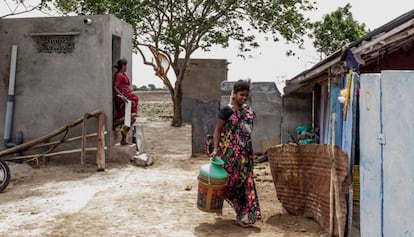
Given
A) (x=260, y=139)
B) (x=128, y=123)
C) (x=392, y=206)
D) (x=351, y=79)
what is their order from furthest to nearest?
(x=260, y=139) → (x=128, y=123) → (x=351, y=79) → (x=392, y=206)

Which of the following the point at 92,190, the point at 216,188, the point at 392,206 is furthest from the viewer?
the point at 92,190

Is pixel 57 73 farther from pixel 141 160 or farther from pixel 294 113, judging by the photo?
pixel 294 113

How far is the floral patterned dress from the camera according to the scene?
4501mm

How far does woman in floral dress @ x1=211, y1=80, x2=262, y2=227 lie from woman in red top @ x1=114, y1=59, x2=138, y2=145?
438 cm

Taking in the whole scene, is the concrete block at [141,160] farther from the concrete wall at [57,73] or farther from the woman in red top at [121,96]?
the concrete wall at [57,73]

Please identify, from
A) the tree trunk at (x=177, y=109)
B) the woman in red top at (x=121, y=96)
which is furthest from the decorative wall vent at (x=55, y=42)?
the tree trunk at (x=177, y=109)

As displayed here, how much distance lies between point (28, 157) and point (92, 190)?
2.32m

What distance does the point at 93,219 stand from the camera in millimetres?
4910

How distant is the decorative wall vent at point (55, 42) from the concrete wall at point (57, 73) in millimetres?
50

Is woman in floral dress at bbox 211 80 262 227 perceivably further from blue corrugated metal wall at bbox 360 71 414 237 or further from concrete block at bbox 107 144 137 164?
concrete block at bbox 107 144 137 164

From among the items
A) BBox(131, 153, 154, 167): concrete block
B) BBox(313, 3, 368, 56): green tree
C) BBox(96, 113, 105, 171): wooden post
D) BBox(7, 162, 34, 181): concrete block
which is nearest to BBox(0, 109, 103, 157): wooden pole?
BBox(96, 113, 105, 171): wooden post

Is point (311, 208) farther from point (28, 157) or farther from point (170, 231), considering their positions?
point (28, 157)

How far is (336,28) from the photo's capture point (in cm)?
2289

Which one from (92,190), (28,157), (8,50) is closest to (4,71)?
(8,50)
